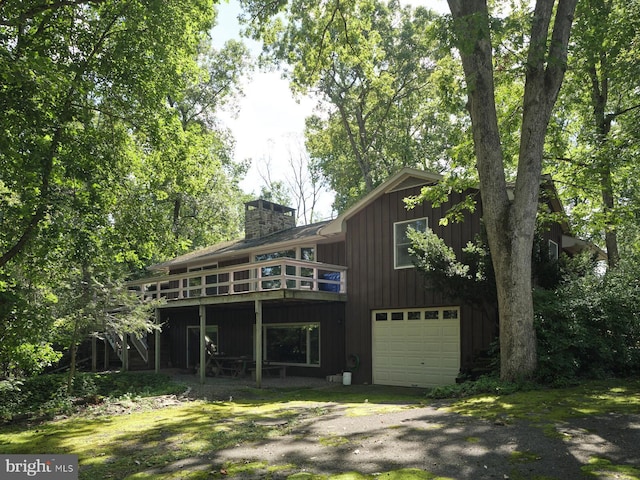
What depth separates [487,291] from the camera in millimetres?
11219

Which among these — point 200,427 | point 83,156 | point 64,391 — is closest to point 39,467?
point 200,427

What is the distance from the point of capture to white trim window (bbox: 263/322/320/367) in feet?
56.5

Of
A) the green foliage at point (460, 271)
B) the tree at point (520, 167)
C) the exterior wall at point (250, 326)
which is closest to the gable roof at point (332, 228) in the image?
the exterior wall at point (250, 326)

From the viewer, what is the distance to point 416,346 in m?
13.8

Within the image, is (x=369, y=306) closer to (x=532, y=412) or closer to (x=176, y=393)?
(x=176, y=393)

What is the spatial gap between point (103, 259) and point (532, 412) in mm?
9295

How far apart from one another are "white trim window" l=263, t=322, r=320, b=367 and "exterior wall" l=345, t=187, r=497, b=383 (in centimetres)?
220

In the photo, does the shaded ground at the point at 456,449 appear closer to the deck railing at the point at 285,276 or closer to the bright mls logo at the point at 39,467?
the bright mls logo at the point at 39,467

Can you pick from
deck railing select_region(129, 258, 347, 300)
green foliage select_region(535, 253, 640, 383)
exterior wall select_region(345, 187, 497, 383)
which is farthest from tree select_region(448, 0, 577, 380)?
deck railing select_region(129, 258, 347, 300)

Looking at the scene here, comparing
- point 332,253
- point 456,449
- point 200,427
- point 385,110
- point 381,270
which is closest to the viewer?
point 456,449

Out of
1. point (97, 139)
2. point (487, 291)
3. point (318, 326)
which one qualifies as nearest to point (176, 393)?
point (318, 326)

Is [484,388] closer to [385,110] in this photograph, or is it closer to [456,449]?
[456,449]

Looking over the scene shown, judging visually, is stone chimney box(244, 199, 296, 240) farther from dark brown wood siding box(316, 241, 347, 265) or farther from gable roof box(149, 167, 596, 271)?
dark brown wood siding box(316, 241, 347, 265)

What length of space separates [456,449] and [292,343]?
13194 millimetres
